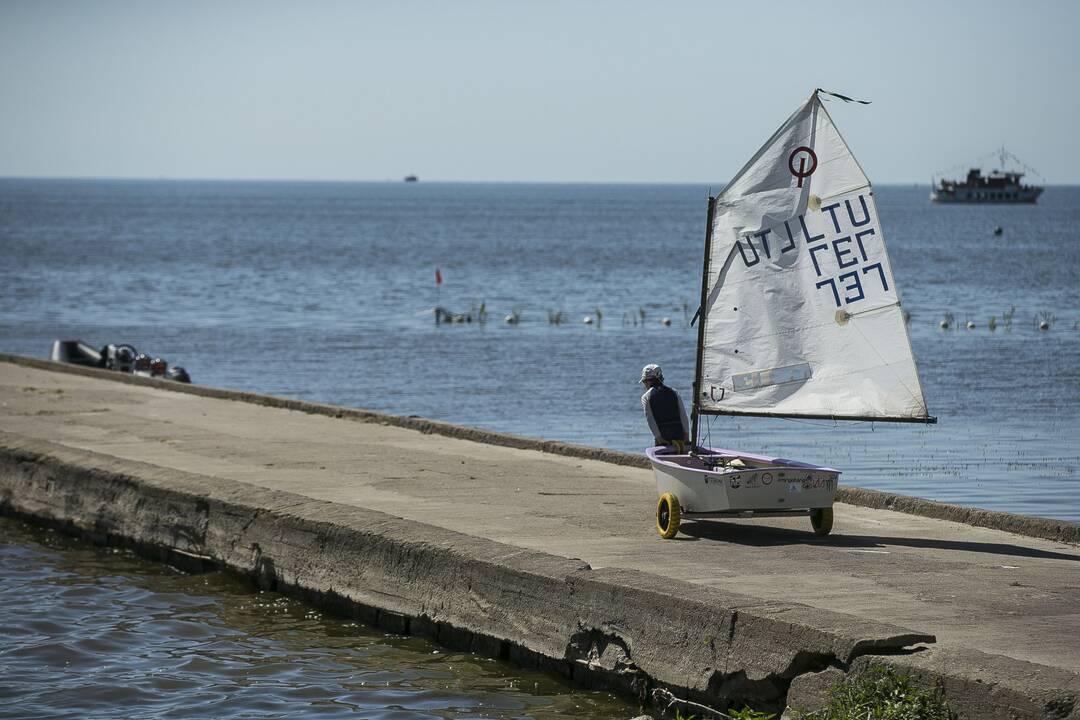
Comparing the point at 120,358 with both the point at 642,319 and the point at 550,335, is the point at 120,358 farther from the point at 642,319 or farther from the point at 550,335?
the point at 642,319

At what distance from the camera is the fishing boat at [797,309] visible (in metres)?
12.6

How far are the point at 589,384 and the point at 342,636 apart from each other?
2074 cm

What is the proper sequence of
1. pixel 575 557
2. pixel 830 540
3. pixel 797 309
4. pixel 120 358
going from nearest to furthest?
pixel 575 557
pixel 830 540
pixel 797 309
pixel 120 358

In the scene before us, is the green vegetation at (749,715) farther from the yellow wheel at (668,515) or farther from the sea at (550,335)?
the yellow wheel at (668,515)

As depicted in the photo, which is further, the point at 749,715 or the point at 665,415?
the point at 665,415

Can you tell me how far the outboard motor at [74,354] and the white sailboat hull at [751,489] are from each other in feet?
63.2

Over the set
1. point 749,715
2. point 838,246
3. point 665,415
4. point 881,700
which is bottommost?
point 749,715

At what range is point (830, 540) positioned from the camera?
40.0 ft

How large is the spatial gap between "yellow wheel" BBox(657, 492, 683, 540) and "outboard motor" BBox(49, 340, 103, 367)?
19.1 m

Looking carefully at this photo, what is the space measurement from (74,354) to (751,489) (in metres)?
20.6

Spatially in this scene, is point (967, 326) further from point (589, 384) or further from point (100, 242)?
point (100, 242)

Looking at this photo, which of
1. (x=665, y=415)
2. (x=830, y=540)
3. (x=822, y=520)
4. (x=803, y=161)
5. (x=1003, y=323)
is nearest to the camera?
(x=830, y=540)

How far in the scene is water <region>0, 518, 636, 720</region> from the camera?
1034 centimetres

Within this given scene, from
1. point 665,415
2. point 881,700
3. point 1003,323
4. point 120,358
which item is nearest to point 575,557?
point 665,415
